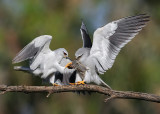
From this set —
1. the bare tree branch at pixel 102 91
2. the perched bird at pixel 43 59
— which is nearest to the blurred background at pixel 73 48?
the perched bird at pixel 43 59

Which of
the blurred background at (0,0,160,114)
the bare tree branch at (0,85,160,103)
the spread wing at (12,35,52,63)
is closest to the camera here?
the bare tree branch at (0,85,160,103)

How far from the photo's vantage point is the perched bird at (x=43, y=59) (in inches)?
307

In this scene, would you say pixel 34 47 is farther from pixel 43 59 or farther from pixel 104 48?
pixel 104 48

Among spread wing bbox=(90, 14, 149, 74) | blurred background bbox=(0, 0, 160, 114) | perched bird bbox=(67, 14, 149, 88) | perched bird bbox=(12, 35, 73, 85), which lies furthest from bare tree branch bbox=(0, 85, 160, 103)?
blurred background bbox=(0, 0, 160, 114)

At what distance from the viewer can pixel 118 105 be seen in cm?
1209

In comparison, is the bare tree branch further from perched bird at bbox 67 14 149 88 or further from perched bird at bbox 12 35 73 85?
perched bird at bbox 12 35 73 85

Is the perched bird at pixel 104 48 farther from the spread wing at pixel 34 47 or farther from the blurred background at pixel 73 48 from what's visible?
the blurred background at pixel 73 48

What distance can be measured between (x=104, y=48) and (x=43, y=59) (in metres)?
1.26

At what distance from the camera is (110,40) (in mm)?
7832

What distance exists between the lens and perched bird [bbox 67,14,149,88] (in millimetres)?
7664

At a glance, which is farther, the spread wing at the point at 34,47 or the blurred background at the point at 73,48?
the blurred background at the point at 73,48

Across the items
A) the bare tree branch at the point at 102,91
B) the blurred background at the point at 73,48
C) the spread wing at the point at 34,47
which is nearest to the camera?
the bare tree branch at the point at 102,91

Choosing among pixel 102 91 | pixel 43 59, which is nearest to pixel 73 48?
pixel 43 59

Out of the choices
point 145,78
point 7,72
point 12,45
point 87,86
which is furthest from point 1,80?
point 87,86
